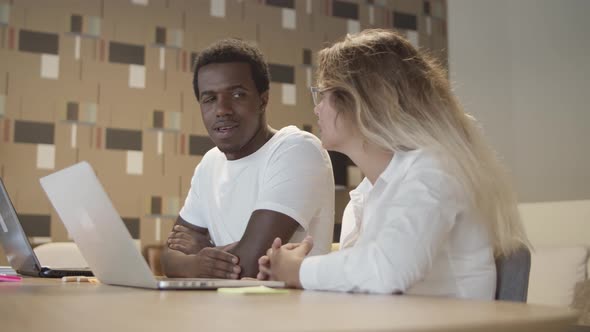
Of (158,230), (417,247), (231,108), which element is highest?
(231,108)

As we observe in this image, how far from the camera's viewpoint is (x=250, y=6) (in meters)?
4.35

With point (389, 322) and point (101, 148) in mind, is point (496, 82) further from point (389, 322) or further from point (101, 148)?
point (389, 322)

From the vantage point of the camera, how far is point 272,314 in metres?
0.66

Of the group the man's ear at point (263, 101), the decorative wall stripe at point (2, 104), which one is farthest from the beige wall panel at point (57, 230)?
the man's ear at point (263, 101)

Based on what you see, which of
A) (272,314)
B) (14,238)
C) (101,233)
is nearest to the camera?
(272,314)

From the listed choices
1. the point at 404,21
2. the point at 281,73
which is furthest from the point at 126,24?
the point at 404,21

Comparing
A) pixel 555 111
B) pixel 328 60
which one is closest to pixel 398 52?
pixel 328 60

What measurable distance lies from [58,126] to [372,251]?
3.10 m

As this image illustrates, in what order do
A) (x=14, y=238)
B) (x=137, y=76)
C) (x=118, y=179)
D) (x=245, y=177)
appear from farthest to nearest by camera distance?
(x=137, y=76), (x=118, y=179), (x=245, y=177), (x=14, y=238)

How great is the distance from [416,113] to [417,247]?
34cm

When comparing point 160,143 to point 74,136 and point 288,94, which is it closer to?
point 74,136

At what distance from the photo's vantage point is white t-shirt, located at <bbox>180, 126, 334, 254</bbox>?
192 centimetres

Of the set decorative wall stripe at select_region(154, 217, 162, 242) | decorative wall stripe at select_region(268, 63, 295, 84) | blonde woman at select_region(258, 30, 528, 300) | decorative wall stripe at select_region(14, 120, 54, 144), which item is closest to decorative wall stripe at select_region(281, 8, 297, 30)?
decorative wall stripe at select_region(268, 63, 295, 84)

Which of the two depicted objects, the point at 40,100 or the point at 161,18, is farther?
the point at 161,18
